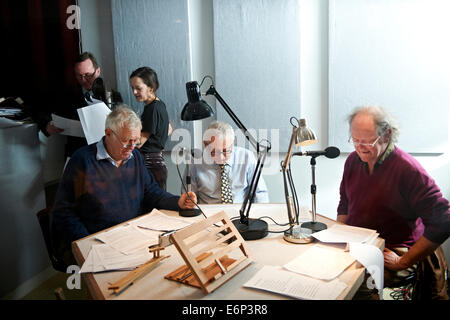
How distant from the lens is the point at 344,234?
4.52ft

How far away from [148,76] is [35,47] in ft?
1.36

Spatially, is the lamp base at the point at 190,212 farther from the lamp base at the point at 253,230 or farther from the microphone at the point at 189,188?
the lamp base at the point at 253,230

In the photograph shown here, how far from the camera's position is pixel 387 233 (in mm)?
1448

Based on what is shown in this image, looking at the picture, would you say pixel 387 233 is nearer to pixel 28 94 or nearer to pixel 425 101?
pixel 425 101

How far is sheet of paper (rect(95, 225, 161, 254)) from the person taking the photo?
1336 millimetres

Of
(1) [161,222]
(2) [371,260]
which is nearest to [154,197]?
(1) [161,222]

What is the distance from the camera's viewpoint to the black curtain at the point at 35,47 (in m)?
1.33

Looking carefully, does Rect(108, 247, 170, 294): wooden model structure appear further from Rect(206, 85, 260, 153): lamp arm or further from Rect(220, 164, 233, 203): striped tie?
Rect(220, 164, 233, 203): striped tie

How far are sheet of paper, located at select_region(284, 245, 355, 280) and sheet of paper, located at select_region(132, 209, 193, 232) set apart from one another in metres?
0.53

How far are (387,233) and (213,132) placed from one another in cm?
82

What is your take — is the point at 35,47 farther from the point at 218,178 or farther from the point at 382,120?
the point at 382,120

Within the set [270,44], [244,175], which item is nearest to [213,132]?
[244,175]

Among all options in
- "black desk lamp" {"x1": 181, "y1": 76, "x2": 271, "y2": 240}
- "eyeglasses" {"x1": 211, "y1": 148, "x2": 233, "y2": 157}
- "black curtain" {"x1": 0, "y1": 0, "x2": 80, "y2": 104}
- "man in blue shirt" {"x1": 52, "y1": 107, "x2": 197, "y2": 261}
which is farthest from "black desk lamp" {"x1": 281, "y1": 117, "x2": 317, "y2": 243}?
"black curtain" {"x1": 0, "y1": 0, "x2": 80, "y2": 104}

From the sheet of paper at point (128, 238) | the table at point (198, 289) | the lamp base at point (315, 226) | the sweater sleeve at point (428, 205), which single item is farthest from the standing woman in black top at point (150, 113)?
the sweater sleeve at point (428, 205)
